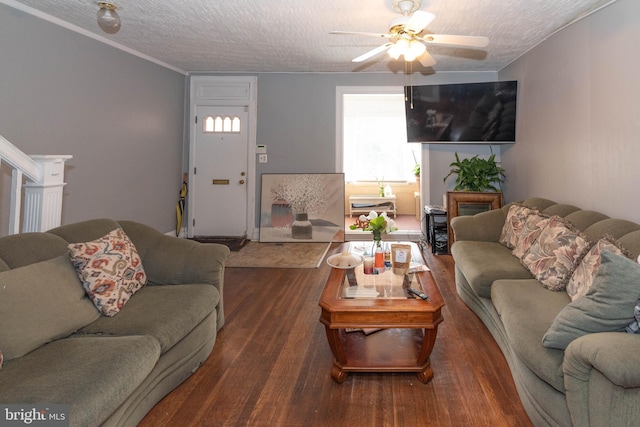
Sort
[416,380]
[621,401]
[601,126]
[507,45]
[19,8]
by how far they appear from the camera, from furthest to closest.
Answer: [507,45] < [19,8] < [601,126] < [416,380] < [621,401]

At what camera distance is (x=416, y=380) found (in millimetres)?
1961

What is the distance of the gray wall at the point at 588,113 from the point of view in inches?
101

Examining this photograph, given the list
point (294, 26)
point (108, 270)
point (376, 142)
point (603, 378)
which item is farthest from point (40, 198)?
point (376, 142)

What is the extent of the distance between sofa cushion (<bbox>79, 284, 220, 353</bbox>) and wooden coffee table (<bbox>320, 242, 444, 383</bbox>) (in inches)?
28.8

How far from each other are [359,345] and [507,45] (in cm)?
397

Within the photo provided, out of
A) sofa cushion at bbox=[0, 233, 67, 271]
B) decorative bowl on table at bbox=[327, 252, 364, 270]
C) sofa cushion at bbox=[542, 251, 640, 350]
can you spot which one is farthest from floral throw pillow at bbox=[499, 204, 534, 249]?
sofa cushion at bbox=[0, 233, 67, 271]

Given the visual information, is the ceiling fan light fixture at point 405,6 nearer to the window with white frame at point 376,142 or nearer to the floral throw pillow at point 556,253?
the floral throw pillow at point 556,253

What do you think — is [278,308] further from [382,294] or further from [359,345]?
[382,294]

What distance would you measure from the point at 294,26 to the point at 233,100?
222cm

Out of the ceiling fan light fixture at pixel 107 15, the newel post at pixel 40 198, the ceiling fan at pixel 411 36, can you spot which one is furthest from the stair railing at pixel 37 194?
the ceiling fan at pixel 411 36

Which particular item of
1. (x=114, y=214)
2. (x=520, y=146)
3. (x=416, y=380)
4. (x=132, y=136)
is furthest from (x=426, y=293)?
(x=132, y=136)

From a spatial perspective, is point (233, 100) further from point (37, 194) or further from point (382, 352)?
point (382, 352)

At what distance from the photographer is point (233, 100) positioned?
5.54 meters

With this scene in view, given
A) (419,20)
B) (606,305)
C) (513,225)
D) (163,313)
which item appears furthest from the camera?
(513,225)
